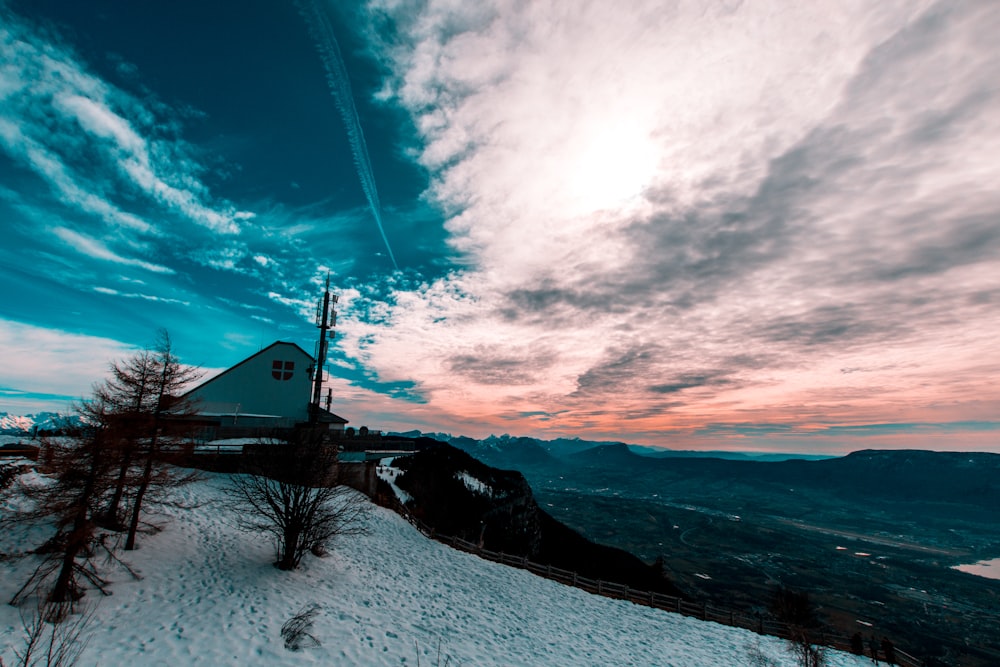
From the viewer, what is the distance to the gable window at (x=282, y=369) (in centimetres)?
4119

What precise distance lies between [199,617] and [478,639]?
9.42 metres

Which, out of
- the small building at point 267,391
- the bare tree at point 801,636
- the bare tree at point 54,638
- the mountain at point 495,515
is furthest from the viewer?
the mountain at point 495,515

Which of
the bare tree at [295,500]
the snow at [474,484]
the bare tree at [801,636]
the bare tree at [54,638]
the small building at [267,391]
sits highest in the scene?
the small building at [267,391]

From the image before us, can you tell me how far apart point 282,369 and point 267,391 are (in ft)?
8.26

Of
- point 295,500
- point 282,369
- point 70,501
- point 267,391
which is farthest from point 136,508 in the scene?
point 282,369

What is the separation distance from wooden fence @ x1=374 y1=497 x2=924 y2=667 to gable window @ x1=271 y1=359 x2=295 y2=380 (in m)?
21.1

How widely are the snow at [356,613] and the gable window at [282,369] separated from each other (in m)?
16.3

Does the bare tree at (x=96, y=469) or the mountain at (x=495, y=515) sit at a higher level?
the bare tree at (x=96, y=469)

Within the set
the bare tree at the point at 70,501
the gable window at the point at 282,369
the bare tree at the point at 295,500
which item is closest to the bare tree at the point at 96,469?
the bare tree at the point at 70,501

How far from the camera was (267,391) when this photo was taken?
1602 inches

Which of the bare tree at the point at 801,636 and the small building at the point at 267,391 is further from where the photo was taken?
the small building at the point at 267,391

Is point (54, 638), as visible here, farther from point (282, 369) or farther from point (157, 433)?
point (282, 369)

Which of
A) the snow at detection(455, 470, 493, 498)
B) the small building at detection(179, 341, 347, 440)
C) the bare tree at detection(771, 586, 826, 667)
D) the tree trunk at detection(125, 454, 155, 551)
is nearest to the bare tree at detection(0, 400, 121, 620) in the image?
the tree trunk at detection(125, 454, 155, 551)

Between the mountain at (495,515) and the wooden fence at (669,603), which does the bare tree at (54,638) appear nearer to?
the wooden fence at (669,603)
